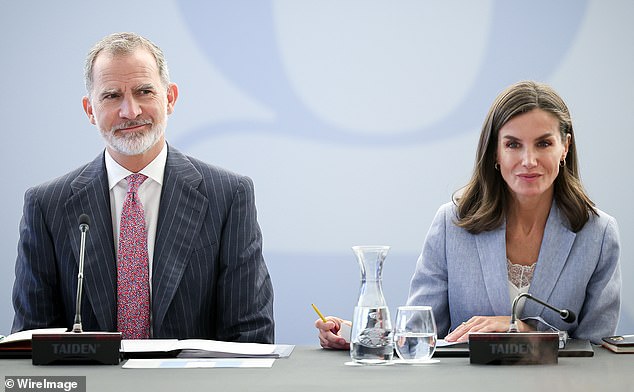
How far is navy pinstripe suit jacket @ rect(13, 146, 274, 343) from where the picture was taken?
2824 mm

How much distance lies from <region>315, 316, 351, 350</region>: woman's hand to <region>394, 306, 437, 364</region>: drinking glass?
32cm

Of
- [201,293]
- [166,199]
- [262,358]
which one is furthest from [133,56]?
[262,358]

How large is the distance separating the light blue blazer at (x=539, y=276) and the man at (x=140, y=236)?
1.83 feet

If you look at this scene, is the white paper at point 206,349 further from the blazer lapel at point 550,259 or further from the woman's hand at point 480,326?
the blazer lapel at point 550,259

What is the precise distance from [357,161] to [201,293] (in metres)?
1.61

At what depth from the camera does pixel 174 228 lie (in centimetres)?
288

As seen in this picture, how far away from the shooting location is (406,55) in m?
4.34

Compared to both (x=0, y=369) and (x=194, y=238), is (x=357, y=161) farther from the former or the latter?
(x=0, y=369)

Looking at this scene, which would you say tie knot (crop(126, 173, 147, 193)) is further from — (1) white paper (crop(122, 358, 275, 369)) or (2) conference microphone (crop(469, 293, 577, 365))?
(2) conference microphone (crop(469, 293, 577, 365))

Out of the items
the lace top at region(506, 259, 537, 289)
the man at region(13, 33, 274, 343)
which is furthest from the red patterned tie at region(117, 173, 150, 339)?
the lace top at region(506, 259, 537, 289)

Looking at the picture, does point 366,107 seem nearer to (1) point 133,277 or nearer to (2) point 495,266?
(2) point 495,266

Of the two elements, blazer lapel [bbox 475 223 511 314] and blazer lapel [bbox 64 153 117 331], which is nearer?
blazer lapel [bbox 64 153 117 331]

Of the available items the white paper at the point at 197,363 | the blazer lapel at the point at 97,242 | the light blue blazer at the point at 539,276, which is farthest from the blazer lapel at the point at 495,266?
the blazer lapel at the point at 97,242

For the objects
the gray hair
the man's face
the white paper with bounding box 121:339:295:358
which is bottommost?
the white paper with bounding box 121:339:295:358
